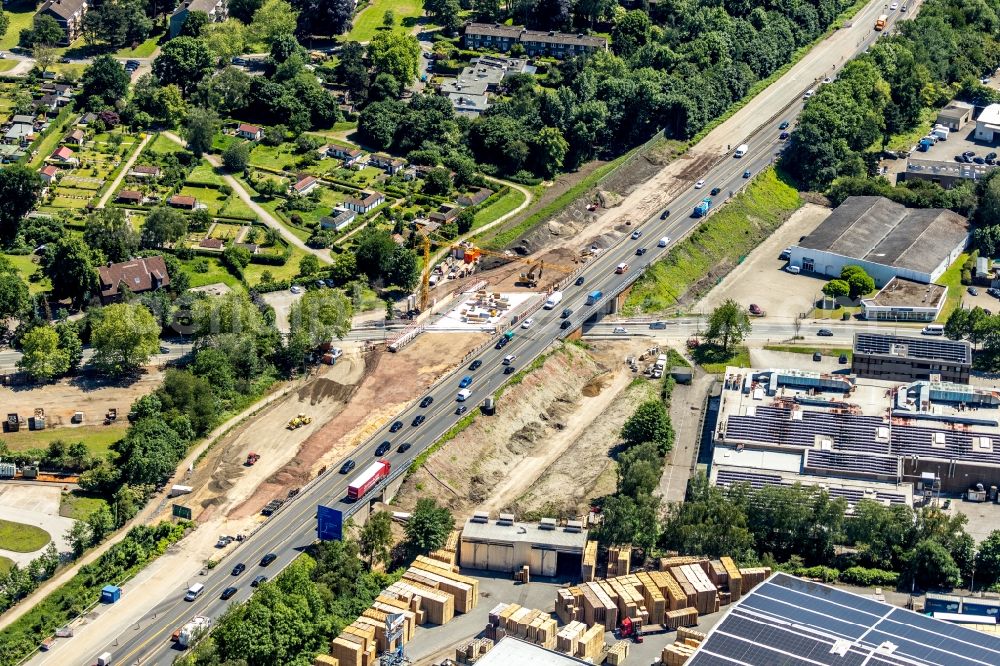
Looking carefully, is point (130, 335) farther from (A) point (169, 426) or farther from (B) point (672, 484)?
(B) point (672, 484)

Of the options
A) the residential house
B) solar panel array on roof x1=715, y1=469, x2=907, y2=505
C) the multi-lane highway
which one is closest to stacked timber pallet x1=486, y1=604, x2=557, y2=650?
the multi-lane highway

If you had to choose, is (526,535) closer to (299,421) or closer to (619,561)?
(619,561)

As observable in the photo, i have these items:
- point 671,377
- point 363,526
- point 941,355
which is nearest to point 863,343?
point 941,355

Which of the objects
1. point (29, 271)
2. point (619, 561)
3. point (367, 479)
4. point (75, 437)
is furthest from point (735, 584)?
point (29, 271)

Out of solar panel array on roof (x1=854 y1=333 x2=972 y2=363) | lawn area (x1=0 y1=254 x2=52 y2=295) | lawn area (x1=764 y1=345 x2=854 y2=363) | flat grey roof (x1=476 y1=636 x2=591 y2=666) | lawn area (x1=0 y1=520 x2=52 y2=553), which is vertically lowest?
lawn area (x1=0 y1=520 x2=52 y2=553)

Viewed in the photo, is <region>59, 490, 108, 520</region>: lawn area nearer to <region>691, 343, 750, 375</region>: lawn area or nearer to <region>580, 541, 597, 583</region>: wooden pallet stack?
<region>580, 541, 597, 583</region>: wooden pallet stack

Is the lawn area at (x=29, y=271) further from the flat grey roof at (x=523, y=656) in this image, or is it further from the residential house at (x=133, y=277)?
the flat grey roof at (x=523, y=656)

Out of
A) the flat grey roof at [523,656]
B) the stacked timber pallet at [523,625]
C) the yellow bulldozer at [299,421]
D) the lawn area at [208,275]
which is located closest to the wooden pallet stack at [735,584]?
the stacked timber pallet at [523,625]
